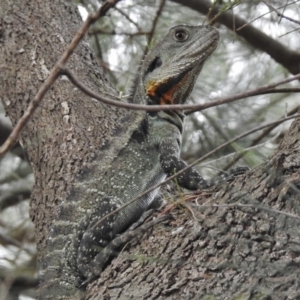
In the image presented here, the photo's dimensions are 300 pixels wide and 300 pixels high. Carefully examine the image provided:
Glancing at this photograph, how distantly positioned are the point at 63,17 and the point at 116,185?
1578mm

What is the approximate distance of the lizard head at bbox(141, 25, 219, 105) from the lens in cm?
420

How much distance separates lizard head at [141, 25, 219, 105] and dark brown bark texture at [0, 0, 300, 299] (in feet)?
1.13

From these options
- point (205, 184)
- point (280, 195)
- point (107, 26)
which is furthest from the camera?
point (107, 26)

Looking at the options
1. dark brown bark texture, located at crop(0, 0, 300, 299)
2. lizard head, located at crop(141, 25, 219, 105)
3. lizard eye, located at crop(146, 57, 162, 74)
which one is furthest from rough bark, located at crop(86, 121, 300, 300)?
lizard eye, located at crop(146, 57, 162, 74)

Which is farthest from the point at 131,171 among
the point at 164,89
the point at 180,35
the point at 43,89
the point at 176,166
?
the point at 43,89

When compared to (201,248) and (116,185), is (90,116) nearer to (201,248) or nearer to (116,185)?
(116,185)

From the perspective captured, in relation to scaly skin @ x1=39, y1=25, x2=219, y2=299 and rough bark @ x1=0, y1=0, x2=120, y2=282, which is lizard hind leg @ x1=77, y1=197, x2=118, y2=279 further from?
rough bark @ x1=0, y1=0, x2=120, y2=282

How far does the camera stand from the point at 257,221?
8.68 feet

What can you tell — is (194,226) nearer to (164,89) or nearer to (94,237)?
(94,237)

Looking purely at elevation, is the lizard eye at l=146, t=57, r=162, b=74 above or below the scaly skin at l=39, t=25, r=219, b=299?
above

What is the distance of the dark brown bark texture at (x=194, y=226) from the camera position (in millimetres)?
2500

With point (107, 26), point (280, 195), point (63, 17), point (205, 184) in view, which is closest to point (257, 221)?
point (280, 195)

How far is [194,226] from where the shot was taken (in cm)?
283

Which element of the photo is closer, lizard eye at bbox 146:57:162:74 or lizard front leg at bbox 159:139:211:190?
lizard front leg at bbox 159:139:211:190
